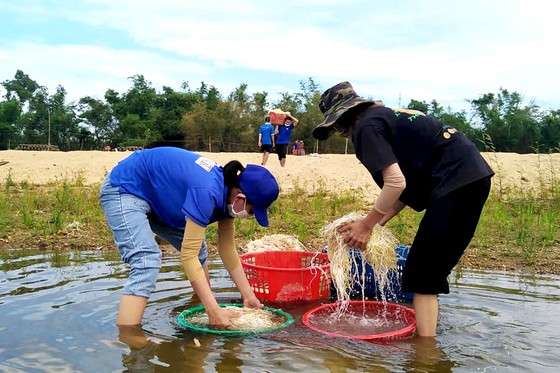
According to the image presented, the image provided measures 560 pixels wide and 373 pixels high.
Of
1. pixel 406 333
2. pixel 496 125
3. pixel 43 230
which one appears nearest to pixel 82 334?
pixel 406 333

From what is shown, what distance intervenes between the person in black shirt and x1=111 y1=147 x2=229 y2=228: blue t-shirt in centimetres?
77

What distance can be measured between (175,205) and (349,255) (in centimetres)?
143

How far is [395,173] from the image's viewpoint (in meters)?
3.13

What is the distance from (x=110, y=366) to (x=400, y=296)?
254 cm

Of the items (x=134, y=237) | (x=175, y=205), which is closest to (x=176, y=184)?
(x=175, y=205)

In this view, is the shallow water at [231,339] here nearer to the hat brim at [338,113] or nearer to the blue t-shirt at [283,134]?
the hat brim at [338,113]

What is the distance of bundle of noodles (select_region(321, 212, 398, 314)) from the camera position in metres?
3.93

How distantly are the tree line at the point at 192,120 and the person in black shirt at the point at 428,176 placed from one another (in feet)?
99.7

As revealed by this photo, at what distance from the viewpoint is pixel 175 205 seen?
354 cm

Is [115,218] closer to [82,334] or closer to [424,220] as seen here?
[82,334]

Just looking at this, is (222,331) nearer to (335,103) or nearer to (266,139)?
(335,103)

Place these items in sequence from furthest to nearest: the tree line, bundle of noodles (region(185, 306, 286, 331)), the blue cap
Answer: the tree line
bundle of noodles (region(185, 306, 286, 331))
the blue cap

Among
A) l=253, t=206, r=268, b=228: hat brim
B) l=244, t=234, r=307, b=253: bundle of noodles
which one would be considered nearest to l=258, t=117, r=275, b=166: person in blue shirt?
l=244, t=234, r=307, b=253: bundle of noodles

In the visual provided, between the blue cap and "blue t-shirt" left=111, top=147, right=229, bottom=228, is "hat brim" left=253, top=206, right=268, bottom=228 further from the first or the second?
"blue t-shirt" left=111, top=147, right=229, bottom=228
